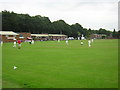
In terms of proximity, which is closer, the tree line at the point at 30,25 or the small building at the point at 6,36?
the small building at the point at 6,36

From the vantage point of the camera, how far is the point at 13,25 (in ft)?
293

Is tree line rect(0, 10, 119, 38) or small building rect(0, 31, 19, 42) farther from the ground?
tree line rect(0, 10, 119, 38)

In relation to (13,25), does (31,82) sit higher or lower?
lower

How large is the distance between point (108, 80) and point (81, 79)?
4.10ft

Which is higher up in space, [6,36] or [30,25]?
[30,25]

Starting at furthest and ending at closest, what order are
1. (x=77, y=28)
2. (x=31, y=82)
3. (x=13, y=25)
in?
1. (x=77, y=28)
2. (x=13, y=25)
3. (x=31, y=82)

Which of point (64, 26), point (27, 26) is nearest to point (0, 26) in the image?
point (27, 26)

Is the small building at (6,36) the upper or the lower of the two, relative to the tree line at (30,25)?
lower

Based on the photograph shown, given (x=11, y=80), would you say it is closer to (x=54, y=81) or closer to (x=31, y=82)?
(x=31, y=82)

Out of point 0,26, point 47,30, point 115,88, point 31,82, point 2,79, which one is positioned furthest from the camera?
point 47,30

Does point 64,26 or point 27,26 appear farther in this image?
point 64,26

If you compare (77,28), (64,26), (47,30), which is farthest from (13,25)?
(77,28)

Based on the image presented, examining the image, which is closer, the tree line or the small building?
the small building

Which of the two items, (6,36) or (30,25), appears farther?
(30,25)
